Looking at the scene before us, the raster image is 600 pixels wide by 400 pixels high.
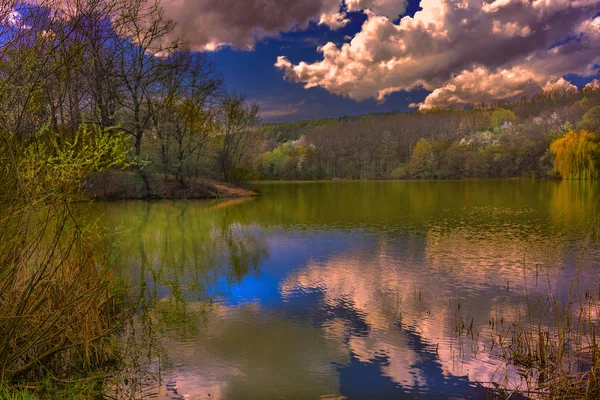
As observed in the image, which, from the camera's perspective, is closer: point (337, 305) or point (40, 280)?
point (40, 280)

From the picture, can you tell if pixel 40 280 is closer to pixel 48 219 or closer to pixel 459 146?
pixel 48 219

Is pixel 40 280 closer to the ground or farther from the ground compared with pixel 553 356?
farther from the ground

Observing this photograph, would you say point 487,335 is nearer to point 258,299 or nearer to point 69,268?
point 258,299

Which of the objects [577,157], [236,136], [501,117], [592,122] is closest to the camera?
[236,136]

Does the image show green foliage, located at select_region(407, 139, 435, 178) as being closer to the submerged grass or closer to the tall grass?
the submerged grass

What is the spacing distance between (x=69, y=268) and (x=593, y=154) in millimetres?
66116

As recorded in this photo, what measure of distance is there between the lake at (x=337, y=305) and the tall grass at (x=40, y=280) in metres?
0.86

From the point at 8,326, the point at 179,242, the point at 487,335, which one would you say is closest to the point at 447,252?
the point at 487,335

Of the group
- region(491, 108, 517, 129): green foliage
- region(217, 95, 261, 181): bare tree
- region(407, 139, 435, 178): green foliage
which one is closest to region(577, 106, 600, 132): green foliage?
region(407, 139, 435, 178): green foliage

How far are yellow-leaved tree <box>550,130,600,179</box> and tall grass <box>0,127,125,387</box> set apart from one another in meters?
64.1

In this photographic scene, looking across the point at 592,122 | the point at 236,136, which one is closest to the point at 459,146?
the point at 592,122

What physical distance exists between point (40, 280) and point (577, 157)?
2565 inches

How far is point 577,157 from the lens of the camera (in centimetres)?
5694

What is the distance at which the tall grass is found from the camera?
4.06 metres
